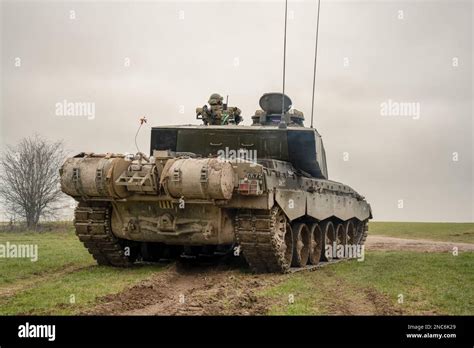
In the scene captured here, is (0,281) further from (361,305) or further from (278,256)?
(361,305)

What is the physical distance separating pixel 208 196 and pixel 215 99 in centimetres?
615

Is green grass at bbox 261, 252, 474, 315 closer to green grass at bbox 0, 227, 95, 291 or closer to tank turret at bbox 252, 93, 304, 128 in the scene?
tank turret at bbox 252, 93, 304, 128

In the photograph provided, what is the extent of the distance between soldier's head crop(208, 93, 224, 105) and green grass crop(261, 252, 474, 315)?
5130 millimetres

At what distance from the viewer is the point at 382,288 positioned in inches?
509

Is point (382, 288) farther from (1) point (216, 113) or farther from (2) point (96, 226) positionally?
(1) point (216, 113)

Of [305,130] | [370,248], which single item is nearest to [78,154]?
[305,130]

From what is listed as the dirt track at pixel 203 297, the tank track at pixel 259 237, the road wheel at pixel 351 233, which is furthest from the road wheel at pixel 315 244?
the road wheel at pixel 351 233

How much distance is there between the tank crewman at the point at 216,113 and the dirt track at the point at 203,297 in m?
4.96

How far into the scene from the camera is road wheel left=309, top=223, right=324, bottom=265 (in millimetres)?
18047

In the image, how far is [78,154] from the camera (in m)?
15.0

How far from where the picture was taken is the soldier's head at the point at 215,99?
19.3 m

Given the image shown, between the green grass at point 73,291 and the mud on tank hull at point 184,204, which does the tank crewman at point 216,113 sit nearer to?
the mud on tank hull at point 184,204

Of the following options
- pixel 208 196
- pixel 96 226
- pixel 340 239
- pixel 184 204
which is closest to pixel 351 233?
pixel 340 239

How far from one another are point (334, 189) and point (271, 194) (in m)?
5.68
